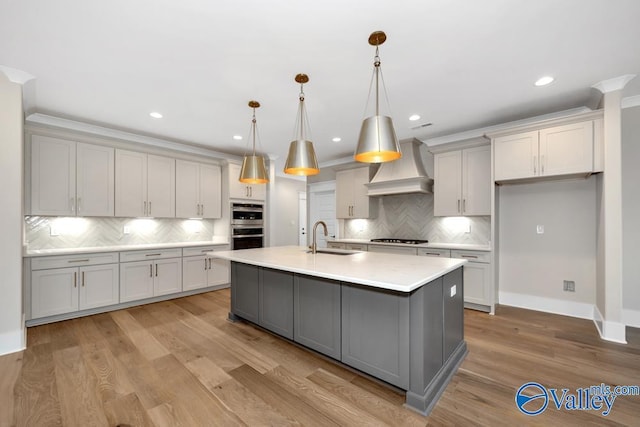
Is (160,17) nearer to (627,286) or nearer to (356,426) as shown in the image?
(356,426)

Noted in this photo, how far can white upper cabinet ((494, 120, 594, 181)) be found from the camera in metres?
3.04

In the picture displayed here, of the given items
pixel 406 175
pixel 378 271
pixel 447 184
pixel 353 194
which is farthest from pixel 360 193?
pixel 378 271

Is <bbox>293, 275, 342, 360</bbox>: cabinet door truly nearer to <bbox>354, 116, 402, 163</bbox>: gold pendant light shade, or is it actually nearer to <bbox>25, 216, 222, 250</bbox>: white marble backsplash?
<bbox>354, 116, 402, 163</bbox>: gold pendant light shade

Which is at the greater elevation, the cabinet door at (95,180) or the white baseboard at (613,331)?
the cabinet door at (95,180)

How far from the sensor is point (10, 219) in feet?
8.58

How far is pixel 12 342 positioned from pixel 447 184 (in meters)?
5.45

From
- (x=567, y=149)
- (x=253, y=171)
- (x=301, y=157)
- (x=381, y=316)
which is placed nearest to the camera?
(x=381, y=316)

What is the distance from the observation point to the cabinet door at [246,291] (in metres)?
3.03

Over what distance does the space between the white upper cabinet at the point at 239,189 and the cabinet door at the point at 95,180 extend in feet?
5.80

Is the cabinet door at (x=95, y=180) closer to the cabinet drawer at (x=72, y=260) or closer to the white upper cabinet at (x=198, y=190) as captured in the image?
the cabinet drawer at (x=72, y=260)

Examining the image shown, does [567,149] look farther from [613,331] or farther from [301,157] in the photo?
[301,157]

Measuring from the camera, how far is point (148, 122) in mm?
3795

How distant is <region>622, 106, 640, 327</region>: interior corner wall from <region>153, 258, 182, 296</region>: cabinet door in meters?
6.00

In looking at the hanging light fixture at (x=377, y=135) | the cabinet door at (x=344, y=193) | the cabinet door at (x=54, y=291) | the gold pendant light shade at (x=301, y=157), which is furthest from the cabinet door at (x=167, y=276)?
the hanging light fixture at (x=377, y=135)
